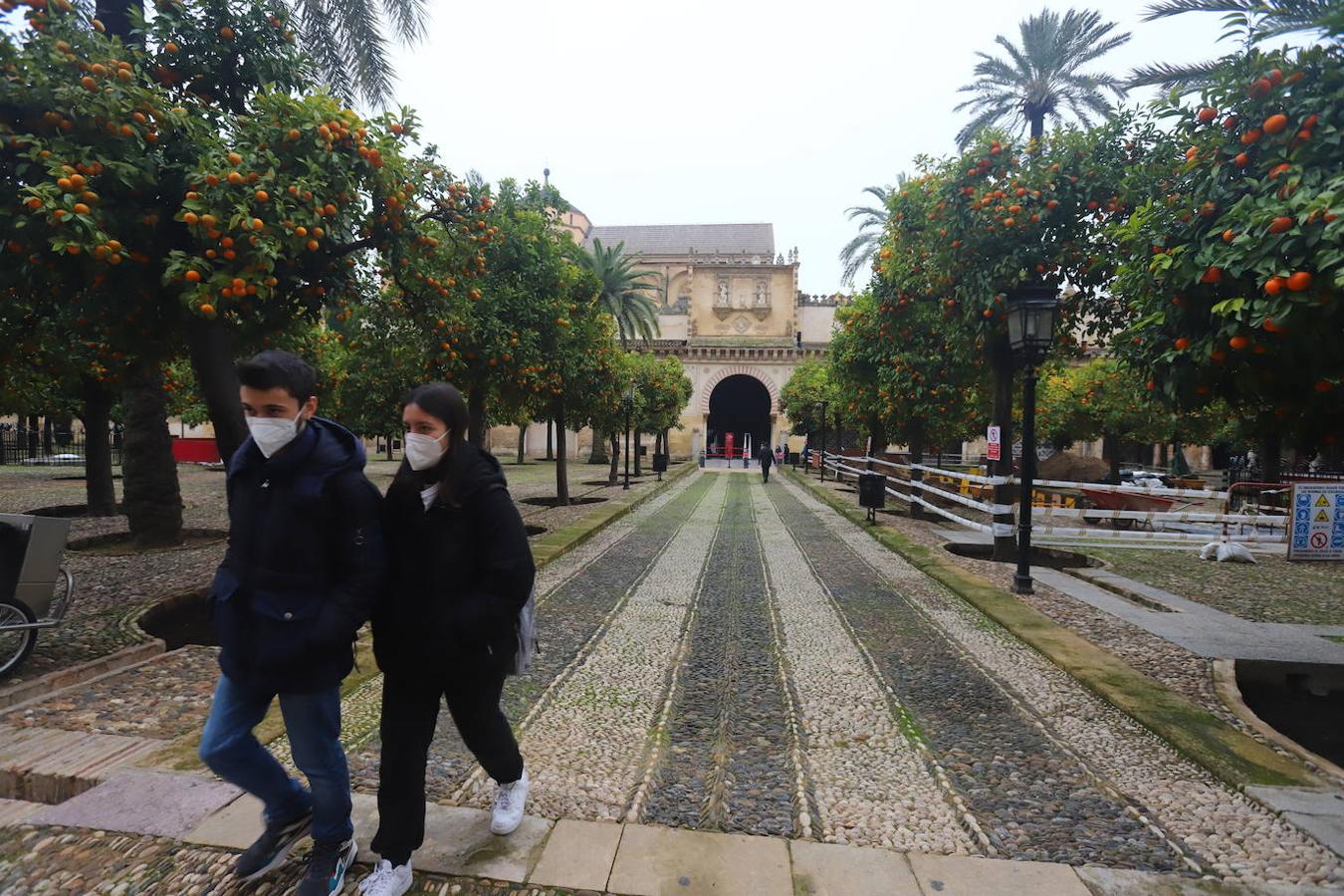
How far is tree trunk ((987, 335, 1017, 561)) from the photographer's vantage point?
923 cm

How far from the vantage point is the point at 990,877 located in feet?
7.95

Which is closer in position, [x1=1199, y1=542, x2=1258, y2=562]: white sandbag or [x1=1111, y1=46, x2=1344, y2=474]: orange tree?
[x1=1111, y1=46, x2=1344, y2=474]: orange tree

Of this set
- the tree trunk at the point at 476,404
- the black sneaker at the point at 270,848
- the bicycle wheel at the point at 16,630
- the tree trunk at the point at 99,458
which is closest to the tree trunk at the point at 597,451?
the tree trunk at the point at 99,458

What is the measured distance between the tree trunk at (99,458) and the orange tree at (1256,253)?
1547 cm

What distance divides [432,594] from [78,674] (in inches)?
145

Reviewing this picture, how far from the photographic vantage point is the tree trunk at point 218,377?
5059 mm

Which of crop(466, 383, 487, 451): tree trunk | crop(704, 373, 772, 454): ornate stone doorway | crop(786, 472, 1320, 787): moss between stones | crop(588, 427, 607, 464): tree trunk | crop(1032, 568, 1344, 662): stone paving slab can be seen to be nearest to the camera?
crop(786, 472, 1320, 787): moss between stones

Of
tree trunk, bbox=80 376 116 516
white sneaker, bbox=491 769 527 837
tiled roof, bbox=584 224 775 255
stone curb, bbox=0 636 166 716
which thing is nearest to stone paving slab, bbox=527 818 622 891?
white sneaker, bbox=491 769 527 837

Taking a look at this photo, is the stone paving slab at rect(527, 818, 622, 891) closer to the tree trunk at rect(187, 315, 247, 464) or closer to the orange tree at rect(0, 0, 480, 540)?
the orange tree at rect(0, 0, 480, 540)

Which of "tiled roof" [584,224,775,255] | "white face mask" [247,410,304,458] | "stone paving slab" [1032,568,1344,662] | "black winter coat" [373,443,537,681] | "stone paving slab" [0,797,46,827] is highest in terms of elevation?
"tiled roof" [584,224,775,255]

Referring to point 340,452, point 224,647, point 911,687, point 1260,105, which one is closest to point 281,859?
point 224,647

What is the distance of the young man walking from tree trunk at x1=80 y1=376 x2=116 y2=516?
13265mm

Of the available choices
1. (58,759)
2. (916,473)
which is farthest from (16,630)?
(916,473)

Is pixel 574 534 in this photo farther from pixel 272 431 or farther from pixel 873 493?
pixel 272 431
